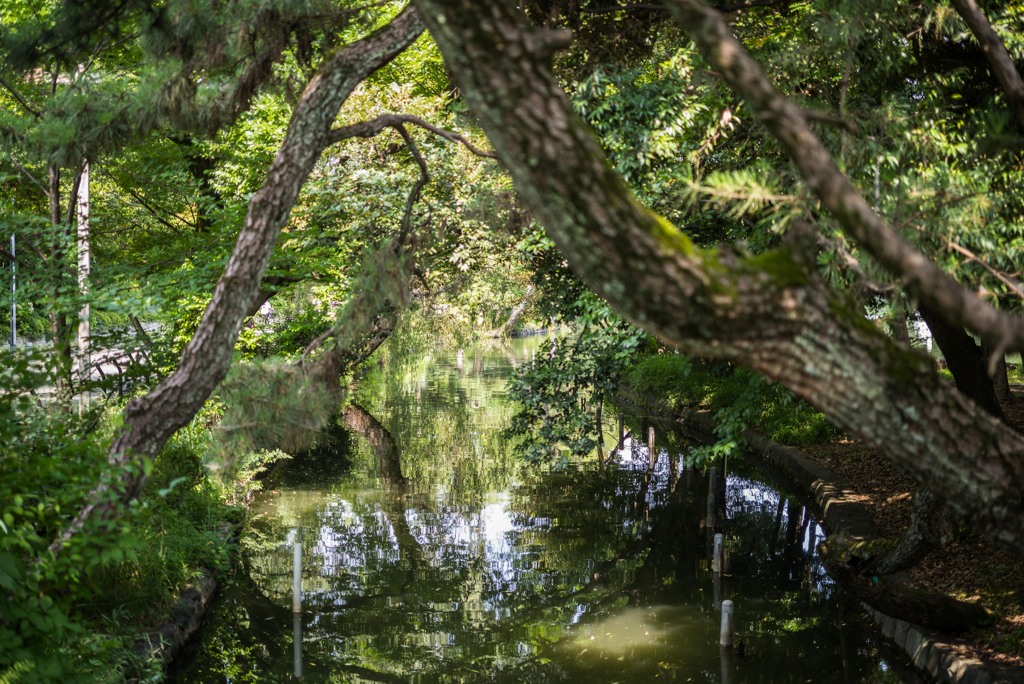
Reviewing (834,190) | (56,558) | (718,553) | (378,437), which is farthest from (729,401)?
(834,190)

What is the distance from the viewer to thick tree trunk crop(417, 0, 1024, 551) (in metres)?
3.32

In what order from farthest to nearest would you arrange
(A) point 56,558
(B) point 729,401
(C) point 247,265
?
(B) point 729,401 → (C) point 247,265 → (A) point 56,558

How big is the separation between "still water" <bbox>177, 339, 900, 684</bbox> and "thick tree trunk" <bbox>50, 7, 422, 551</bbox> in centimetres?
346

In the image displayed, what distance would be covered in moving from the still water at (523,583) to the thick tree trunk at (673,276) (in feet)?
19.8

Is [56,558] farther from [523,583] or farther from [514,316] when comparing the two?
[514,316]

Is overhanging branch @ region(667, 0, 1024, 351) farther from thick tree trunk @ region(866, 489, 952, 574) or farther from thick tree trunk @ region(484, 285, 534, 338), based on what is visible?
thick tree trunk @ region(484, 285, 534, 338)

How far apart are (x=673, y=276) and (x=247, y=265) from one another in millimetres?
3831

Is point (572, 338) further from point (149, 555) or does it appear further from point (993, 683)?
point (993, 683)

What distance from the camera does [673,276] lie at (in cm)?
330

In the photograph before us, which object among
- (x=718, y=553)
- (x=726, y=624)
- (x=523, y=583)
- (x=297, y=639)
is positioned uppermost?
(x=718, y=553)

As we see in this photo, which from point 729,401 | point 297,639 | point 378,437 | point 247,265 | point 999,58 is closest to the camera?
point 999,58

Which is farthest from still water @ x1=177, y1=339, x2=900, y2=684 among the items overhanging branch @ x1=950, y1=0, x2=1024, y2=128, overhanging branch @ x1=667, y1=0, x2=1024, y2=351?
overhanging branch @ x1=667, y1=0, x2=1024, y2=351

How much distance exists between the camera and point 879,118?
21.4 feet

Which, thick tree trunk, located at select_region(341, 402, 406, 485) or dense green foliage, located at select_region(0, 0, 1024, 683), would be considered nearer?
dense green foliage, located at select_region(0, 0, 1024, 683)
